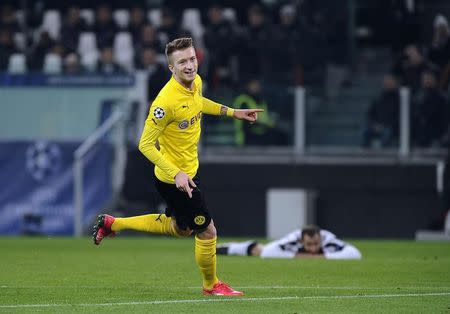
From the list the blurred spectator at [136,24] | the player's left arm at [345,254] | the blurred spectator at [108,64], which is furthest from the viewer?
the blurred spectator at [136,24]

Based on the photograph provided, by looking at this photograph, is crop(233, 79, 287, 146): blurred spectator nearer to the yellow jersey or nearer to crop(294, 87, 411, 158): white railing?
crop(294, 87, 411, 158): white railing

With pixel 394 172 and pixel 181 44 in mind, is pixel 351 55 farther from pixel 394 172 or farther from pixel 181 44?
pixel 181 44

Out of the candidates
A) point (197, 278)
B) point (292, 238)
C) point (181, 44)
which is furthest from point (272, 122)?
point (181, 44)

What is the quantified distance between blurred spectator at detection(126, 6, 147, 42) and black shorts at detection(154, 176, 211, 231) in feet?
48.0

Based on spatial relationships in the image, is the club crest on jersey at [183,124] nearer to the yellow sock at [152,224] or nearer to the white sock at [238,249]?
the yellow sock at [152,224]

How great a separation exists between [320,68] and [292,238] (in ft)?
23.4

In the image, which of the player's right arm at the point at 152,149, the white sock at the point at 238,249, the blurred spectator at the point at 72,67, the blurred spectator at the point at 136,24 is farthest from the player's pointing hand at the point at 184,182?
the blurred spectator at the point at 136,24

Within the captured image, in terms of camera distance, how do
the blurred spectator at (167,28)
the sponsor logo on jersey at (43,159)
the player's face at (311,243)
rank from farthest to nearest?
1. the blurred spectator at (167,28)
2. the sponsor logo on jersey at (43,159)
3. the player's face at (311,243)

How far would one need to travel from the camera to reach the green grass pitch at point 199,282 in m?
9.98

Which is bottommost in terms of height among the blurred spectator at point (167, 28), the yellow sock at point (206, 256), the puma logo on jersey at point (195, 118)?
the yellow sock at point (206, 256)

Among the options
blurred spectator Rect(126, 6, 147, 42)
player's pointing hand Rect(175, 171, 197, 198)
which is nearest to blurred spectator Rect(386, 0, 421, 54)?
blurred spectator Rect(126, 6, 147, 42)

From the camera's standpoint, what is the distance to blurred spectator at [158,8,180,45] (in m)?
25.0

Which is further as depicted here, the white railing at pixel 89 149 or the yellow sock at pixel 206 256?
the white railing at pixel 89 149

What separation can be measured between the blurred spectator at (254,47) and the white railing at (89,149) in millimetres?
2274
